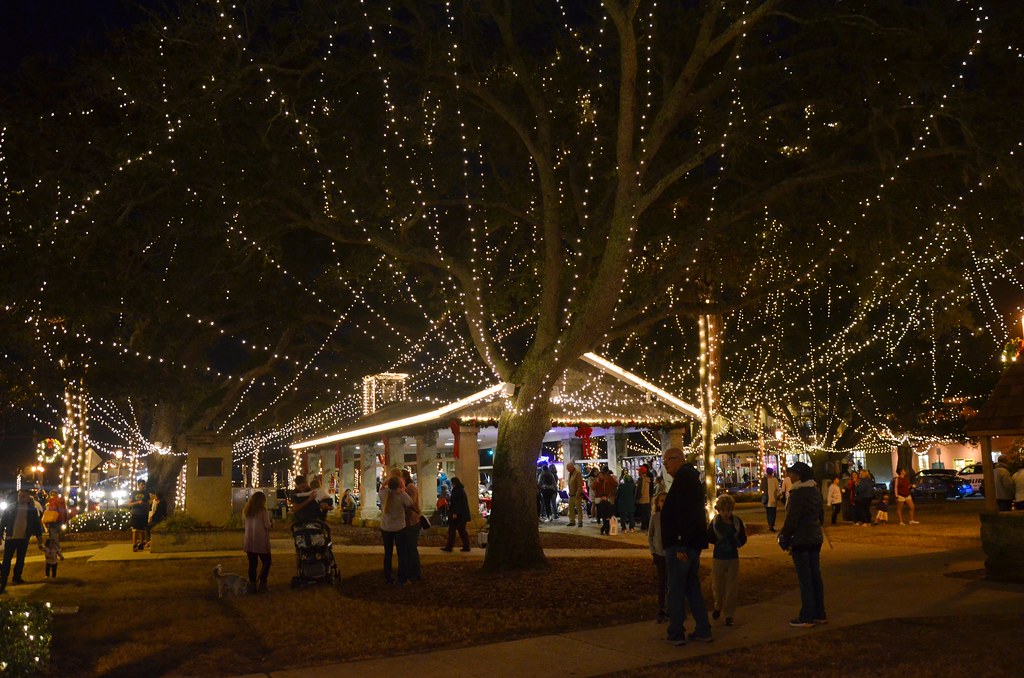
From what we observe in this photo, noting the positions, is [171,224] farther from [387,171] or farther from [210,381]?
[210,381]

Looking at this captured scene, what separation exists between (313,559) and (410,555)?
139 cm

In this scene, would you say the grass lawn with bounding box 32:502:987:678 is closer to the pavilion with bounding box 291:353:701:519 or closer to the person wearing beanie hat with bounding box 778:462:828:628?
the person wearing beanie hat with bounding box 778:462:828:628

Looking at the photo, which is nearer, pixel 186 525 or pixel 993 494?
pixel 993 494

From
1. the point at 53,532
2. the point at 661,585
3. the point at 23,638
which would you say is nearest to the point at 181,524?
the point at 53,532

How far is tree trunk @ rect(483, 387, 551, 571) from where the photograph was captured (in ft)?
45.1

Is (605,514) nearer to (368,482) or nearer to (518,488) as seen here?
(518,488)

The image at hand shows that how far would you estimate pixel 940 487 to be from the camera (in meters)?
40.3

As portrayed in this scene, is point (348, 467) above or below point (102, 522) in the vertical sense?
above

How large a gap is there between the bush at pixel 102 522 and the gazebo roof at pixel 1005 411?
25.0 m

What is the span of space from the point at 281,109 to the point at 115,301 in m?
4.00

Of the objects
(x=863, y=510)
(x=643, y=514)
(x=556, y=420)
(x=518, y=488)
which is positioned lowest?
(x=863, y=510)

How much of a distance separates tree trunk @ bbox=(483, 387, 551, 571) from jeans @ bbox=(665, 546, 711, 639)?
17.6 feet

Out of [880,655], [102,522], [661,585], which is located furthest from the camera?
[102,522]

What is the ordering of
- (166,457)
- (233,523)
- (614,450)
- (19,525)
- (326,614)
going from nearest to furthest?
1. (326,614)
2. (19,525)
3. (233,523)
4. (614,450)
5. (166,457)
